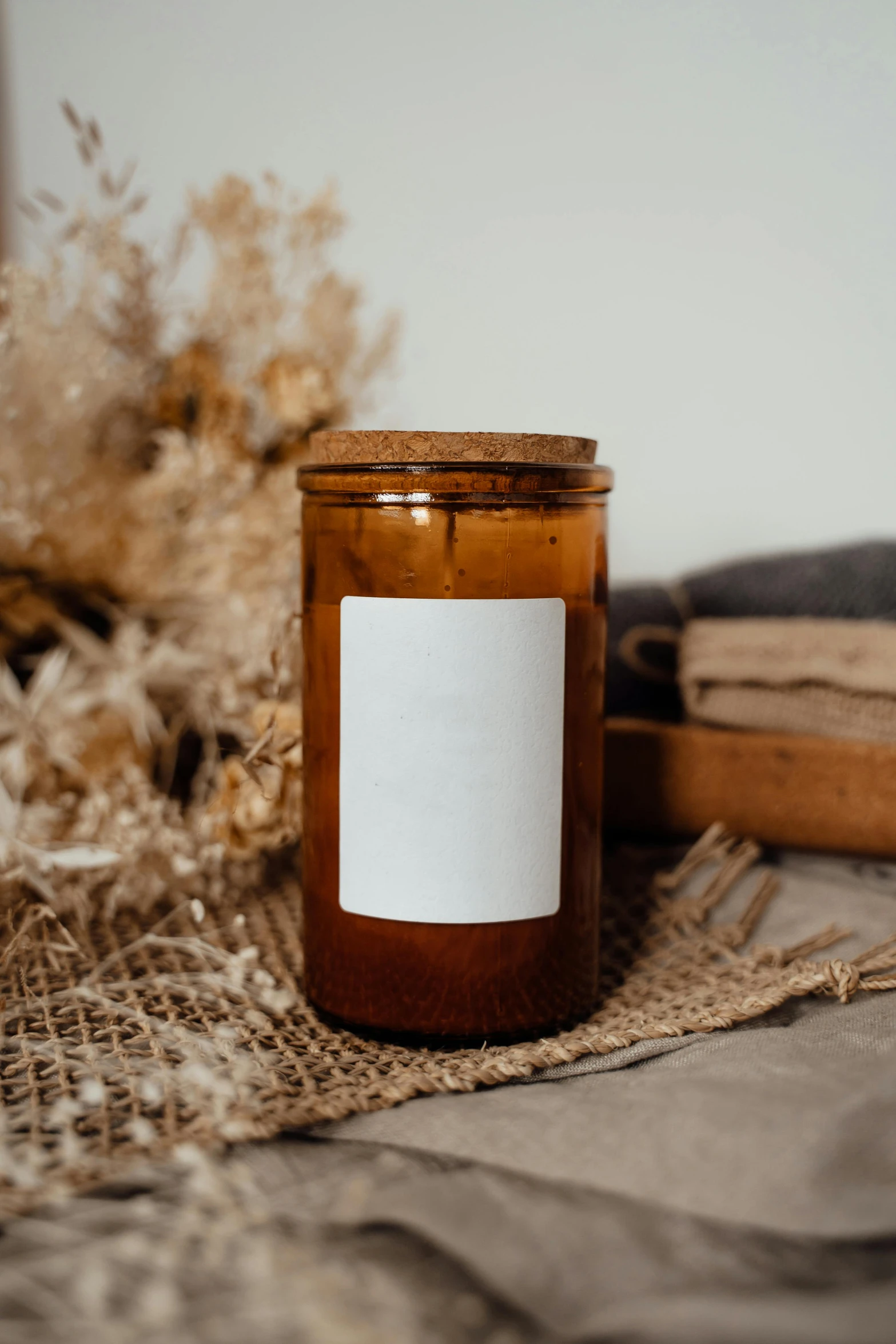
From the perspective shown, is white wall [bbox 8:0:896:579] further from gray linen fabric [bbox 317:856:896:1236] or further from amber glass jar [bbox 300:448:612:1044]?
gray linen fabric [bbox 317:856:896:1236]

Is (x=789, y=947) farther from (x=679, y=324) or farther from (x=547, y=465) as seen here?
(x=679, y=324)

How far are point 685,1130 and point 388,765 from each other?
0.62 feet

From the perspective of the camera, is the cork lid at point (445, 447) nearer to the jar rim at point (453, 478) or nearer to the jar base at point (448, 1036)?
the jar rim at point (453, 478)

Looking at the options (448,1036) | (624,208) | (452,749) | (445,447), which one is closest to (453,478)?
(445,447)

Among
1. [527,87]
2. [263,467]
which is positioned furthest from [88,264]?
[527,87]

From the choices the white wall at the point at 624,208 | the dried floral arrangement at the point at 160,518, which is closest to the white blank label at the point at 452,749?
the dried floral arrangement at the point at 160,518

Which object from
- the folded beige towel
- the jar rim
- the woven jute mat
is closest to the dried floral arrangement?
the woven jute mat

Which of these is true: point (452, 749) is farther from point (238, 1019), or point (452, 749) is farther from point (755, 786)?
point (755, 786)

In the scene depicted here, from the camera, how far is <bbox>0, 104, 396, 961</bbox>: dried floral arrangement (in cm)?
64

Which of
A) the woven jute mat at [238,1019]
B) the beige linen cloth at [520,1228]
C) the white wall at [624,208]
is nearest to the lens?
the beige linen cloth at [520,1228]

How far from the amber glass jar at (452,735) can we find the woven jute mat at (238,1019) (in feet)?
0.12

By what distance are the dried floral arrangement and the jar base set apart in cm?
16

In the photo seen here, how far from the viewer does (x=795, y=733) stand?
674 mm

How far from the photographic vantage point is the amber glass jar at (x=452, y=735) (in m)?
0.45
